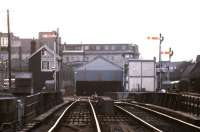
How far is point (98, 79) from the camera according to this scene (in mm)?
114438

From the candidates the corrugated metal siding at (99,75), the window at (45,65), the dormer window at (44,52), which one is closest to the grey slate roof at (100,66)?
the corrugated metal siding at (99,75)

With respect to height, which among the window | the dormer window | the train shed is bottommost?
the train shed

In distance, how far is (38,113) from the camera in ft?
89.9

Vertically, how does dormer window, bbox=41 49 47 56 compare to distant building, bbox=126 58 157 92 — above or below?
above

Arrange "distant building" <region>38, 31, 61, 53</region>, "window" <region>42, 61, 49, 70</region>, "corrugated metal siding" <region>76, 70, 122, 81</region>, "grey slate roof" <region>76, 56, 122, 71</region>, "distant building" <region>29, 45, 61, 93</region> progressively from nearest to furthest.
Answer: "distant building" <region>38, 31, 61, 53</region> < "distant building" <region>29, 45, 61, 93</region> < "window" <region>42, 61, 49, 70</region> < "corrugated metal siding" <region>76, 70, 122, 81</region> < "grey slate roof" <region>76, 56, 122, 71</region>

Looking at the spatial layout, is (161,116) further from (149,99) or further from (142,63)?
(142,63)

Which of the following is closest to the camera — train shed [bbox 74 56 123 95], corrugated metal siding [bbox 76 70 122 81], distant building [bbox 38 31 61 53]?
distant building [bbox 38 31 61 53]

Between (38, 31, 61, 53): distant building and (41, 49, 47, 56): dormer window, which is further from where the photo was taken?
(41, 49, 47, 56): dormer window

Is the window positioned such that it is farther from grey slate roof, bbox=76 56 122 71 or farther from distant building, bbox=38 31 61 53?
grey slate roof, bbox=76 56 122 71

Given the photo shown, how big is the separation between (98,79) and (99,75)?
193cm

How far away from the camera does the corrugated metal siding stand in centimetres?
11469

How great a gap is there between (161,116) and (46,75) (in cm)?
7958

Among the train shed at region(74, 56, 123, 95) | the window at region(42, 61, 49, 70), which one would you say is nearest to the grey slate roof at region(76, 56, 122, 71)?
the train shed at region(74, 56, 123, 95)

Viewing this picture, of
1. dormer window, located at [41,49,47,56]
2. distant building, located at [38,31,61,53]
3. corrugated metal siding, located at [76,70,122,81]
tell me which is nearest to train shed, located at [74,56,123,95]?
corrugated metal siding, located at [76,70,122,81]
